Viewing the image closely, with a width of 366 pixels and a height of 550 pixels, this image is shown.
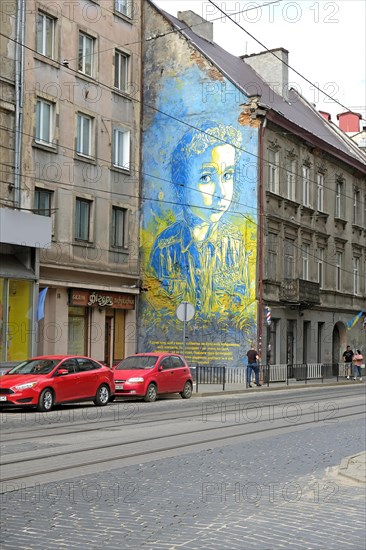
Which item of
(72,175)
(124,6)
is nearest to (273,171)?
(124,6)

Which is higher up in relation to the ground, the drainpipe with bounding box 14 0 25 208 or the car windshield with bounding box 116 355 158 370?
the drainpipe with bounding box 14 0 25 208

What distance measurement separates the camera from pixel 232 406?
2188cm

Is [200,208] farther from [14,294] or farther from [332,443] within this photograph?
[332,443]

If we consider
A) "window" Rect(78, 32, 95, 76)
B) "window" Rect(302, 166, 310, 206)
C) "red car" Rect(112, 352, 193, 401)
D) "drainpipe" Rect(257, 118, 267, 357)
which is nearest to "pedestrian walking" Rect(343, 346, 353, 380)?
"window" Rect(302, 166, 310, 206)

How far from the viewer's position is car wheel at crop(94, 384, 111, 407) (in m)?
21.3

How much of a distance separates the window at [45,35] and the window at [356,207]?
22242 mm

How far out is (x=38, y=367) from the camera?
2033 cm

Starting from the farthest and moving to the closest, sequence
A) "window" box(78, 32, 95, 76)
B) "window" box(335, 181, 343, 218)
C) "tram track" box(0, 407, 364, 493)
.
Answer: "window" box(335, 181, 343, 218), "window" box(78, 32, 95, 76), "tram track" box(0, 407, 364, 493)

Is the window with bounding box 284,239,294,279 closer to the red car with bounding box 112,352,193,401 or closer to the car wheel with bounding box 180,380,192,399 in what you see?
the car wheel with bounding box 180,380,192,399

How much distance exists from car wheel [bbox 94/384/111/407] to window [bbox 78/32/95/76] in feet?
46.7

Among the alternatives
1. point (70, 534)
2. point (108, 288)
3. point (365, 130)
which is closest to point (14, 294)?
point (108, 288)

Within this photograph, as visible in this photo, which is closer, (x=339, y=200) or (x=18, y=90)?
(x=18, y=90)

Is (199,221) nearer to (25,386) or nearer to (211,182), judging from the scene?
(211,182)

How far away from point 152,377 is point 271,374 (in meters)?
11.7
